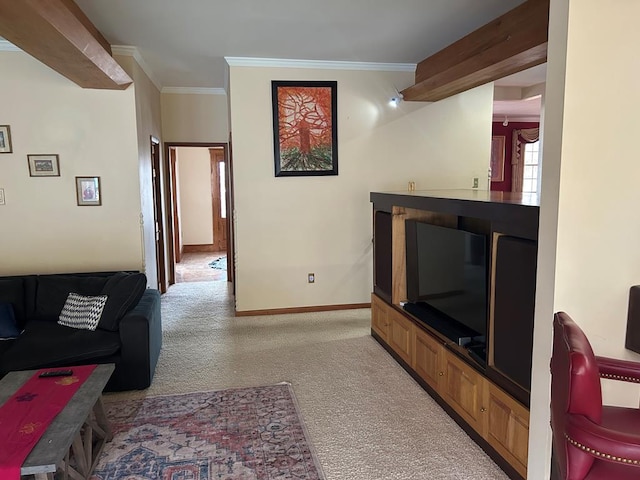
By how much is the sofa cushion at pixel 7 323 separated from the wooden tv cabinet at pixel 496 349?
2954 millimetres

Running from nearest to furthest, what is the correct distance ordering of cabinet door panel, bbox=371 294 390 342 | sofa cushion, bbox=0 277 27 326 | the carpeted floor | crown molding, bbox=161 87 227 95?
1. sofa cushion, bbox=0 277 27 326
2. cabinet door panel, bbox=371 294 390 342
3. crown molding, bbox=161 87 227 95
4. the carpeted floor

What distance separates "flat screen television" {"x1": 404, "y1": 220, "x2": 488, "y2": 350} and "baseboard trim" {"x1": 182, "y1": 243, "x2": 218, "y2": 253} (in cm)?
718

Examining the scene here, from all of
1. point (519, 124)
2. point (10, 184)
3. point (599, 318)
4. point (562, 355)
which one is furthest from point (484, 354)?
point (519, 124)

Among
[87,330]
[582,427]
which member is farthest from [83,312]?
[582,427]

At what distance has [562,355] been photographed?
5.12 feet

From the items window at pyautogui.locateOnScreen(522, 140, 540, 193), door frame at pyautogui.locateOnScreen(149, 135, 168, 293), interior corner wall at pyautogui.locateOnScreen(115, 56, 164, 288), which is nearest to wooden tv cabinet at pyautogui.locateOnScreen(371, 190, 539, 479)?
interior corner wall at pyautogui.locateOnScreen(115, 56, 164, 288)

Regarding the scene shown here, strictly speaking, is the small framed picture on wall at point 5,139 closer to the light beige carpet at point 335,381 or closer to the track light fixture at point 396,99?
the light beige carpet at point 335,381

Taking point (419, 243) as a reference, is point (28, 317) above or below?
below

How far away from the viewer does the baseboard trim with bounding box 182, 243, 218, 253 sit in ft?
33.3

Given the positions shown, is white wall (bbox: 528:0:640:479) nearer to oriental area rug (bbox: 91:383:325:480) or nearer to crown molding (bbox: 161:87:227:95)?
oriental area rug (bbox: 91:383:325:480)

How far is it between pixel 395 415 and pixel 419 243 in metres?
1.27

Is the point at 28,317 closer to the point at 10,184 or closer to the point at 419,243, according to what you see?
the point at 10,184

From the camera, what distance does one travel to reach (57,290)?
3.79 m

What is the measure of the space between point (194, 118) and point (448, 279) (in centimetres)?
468
